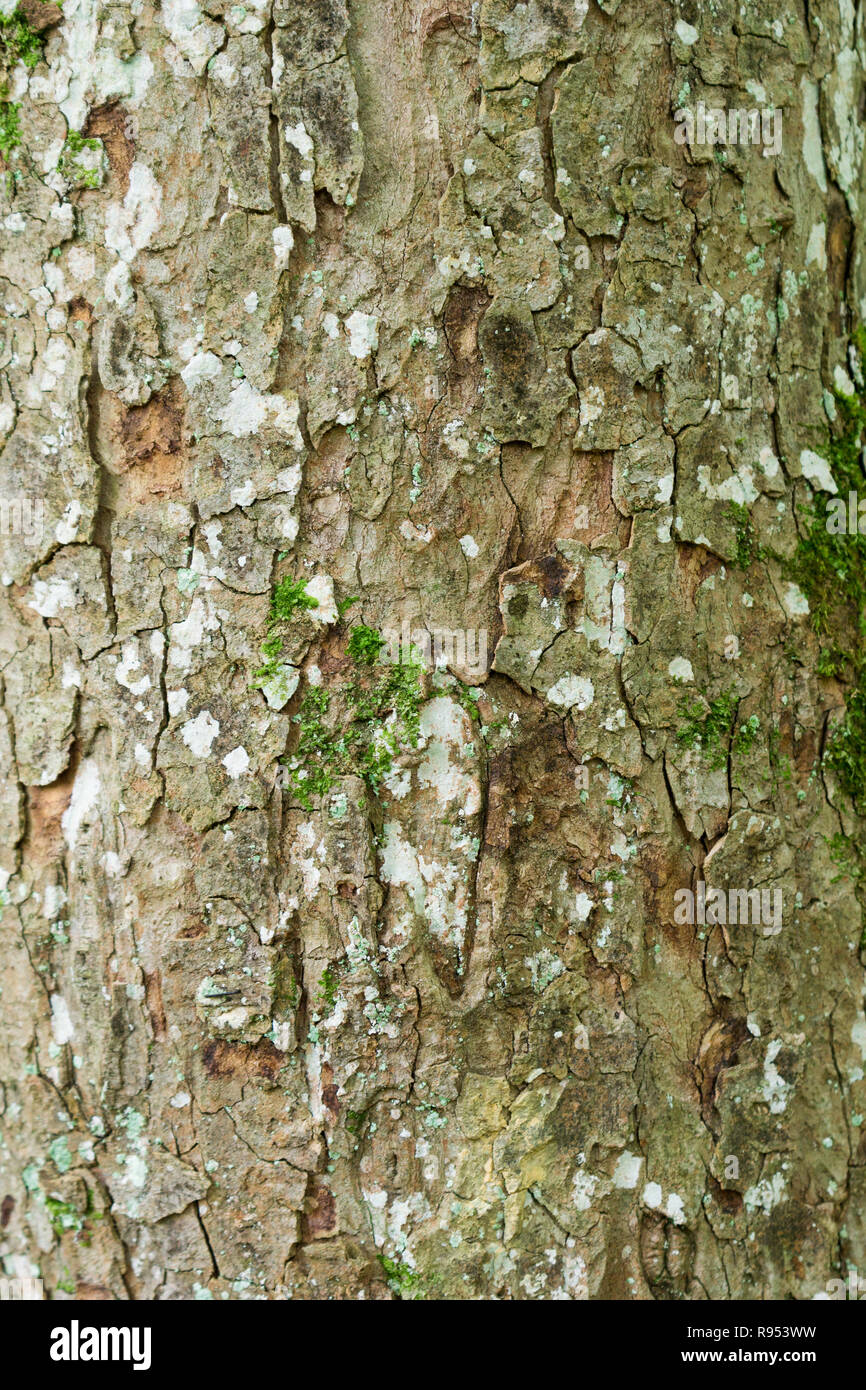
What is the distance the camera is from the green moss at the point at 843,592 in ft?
5.86

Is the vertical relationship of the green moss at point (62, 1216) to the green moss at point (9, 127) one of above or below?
below

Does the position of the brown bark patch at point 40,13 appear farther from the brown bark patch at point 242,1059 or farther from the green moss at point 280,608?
the brown bark patch at point 242,1059

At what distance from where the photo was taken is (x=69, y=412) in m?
1.61

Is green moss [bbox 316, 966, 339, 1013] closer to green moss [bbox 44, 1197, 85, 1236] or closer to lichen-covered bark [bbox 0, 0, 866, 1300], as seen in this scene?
lichen-covered bark [bbox 0, 0, 866, 1300]

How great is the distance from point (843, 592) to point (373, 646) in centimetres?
96

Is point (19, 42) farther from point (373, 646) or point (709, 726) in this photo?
point (709, 726)

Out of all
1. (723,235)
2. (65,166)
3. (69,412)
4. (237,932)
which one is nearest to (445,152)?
(723,235)

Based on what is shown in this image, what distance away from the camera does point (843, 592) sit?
1835mm

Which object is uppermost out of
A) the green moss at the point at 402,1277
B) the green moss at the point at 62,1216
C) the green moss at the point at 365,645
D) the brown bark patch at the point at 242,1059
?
the green moss at the point at 365,645

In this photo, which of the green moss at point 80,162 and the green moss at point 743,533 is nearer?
the green moss at point 80,162

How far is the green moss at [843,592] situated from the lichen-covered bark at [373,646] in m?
0.23

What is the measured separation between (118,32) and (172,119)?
17 cm

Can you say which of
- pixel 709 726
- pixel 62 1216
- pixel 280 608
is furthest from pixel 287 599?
pixel 62 1216

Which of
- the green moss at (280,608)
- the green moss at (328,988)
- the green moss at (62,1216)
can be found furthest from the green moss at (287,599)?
the green moss at (62,1216)
